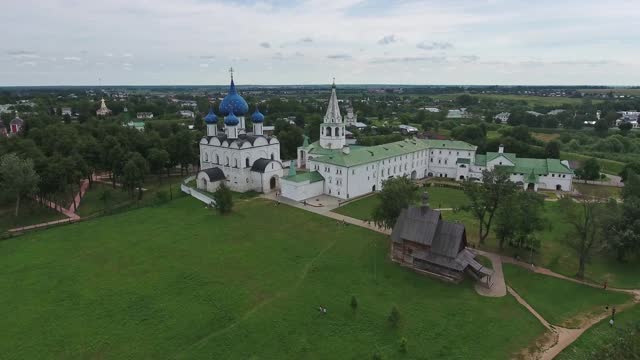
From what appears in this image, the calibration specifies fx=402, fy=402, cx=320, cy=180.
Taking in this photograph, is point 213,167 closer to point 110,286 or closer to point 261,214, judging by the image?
point 261,214

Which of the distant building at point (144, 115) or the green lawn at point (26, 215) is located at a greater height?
the distant building at point (144, 115)

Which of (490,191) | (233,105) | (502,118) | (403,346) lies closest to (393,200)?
(490,191)

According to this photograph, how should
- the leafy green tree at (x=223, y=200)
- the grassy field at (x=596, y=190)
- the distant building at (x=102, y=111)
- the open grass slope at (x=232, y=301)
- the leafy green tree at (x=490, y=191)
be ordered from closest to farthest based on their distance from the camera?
the open grass slope at (x=232, y=301), the leafy green tree at (x=490, y=191), the leafy green tree at (x=223, y=200), the grassy field at (x=596, y=190), the distant building at (x=102, y=111)

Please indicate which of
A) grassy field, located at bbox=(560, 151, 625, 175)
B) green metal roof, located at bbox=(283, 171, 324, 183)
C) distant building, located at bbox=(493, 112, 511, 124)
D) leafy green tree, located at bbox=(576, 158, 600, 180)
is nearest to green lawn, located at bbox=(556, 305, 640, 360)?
green metal roof, located at bbox=(283, 171, 324, 183)

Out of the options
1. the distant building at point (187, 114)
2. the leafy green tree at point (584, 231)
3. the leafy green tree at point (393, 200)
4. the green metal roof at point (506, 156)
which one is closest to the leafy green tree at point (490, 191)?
the leafy green tree at point (584, 231)

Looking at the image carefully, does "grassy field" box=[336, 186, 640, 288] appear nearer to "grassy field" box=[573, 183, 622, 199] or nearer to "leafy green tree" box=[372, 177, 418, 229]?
"leafy green tree" box=[372, 177, 418, 229]

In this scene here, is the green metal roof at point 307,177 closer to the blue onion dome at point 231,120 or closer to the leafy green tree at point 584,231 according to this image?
the blue onion dome at point 231,120
